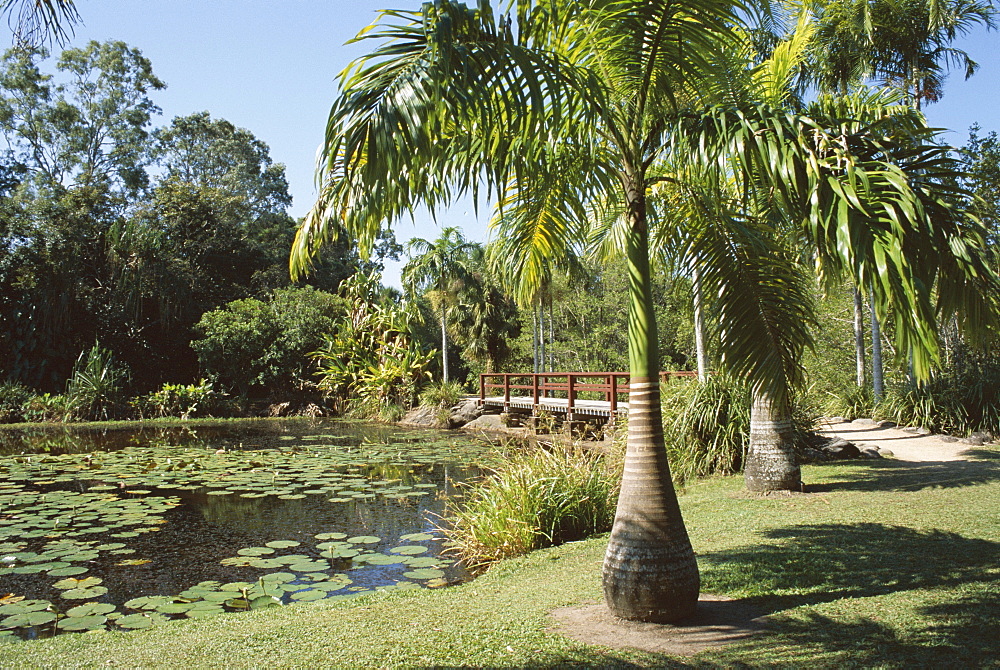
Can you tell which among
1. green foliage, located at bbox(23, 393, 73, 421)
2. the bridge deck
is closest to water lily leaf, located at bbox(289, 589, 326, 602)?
the bridge deck

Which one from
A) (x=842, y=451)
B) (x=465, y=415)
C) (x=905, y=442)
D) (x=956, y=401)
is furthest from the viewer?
(x=465, y=415)

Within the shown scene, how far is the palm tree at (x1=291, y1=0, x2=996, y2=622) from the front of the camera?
340 cm

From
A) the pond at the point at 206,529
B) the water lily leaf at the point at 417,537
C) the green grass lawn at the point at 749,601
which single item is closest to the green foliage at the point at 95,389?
the pond at the point at 206,529

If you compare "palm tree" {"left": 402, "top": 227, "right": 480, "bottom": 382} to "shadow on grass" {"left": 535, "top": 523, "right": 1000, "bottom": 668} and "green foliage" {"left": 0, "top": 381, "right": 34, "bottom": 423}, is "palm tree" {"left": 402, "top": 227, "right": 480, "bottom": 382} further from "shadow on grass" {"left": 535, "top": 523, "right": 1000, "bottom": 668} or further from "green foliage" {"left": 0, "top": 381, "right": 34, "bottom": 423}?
"shadow on grass" {"left": 535, "top": 523, "right": 1000, "bottom": 668}

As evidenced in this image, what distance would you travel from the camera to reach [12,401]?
22078mm

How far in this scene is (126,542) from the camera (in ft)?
24.6

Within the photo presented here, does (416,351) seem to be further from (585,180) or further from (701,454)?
(585,180)

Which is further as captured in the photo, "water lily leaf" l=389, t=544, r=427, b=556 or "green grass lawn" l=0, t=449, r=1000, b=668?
"water lily leaf" l=389, t=544, r=427, b=556

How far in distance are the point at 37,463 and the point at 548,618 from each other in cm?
1241

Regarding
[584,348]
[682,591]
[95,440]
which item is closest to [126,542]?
[682,591]

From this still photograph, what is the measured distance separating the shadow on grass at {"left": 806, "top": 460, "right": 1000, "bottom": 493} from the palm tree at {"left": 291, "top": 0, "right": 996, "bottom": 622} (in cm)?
396

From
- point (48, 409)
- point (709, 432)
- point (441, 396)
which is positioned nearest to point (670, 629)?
point (709, 432)

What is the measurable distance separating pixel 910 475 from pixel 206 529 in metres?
8.63

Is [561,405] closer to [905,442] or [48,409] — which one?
[905,442]
